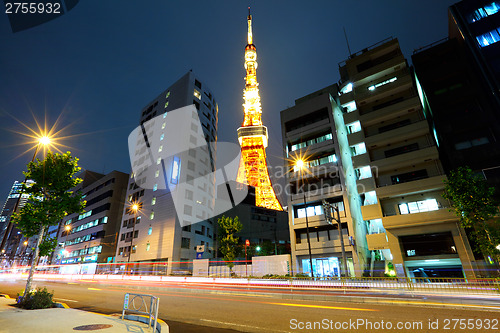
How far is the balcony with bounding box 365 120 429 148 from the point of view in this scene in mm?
27336

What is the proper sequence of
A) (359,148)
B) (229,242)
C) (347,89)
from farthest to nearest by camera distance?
(347,89) < (229,242) < (359,148)

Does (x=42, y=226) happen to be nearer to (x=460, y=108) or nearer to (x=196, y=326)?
(x=196, y=326)

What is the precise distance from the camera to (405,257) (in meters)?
24.7

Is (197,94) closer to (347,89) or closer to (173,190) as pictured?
(173,190)

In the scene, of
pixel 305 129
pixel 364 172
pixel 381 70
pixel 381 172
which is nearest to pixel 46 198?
pixel 305 129

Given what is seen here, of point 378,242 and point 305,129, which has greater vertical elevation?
point 305,129

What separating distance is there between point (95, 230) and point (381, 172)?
67.3 metres

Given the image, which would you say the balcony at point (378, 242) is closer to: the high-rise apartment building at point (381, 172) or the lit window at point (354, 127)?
the high-rise apartment building at point (381, 172)

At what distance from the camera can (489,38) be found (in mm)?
28422

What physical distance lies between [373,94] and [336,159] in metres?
9.88

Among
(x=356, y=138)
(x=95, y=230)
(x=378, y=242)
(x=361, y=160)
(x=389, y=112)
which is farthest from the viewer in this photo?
(x=95, y=230)

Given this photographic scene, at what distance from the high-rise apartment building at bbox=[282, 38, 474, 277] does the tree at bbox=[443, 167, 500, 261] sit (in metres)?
3.05

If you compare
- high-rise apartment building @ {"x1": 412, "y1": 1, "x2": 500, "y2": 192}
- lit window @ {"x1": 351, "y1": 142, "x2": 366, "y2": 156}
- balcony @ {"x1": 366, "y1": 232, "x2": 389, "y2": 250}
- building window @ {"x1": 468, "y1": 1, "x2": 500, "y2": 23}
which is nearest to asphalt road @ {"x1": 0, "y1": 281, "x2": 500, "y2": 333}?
balcony @ {"x1": 366, "y1": 232, "x2": 389, "y2": 250}

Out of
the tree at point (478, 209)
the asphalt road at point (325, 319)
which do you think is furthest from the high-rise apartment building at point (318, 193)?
the asphalt road at point (325, 319)
